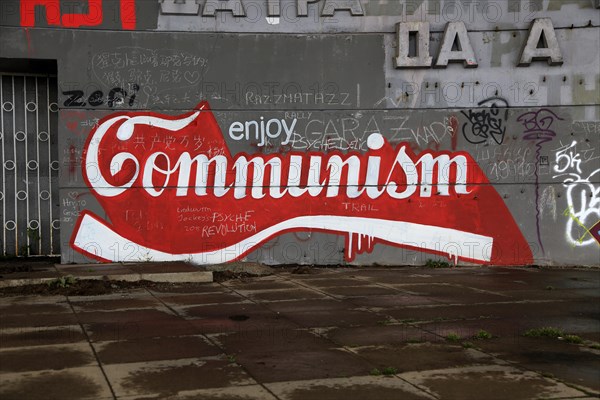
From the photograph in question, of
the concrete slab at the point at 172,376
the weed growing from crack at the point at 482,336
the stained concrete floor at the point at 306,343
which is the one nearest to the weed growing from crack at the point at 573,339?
the stained concrete floor at the point at 306,343

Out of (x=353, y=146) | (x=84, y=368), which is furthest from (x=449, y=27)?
(x=84, y=368)

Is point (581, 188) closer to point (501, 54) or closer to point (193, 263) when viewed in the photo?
point (501, 54)

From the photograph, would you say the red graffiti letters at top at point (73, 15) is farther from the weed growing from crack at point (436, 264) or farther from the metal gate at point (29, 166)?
the weed growing from crack at point (436, 264)

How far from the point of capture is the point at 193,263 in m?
12.8

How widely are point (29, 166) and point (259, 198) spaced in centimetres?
451

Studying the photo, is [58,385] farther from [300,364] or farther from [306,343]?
[306,343]

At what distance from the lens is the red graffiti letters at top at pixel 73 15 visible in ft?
40.1

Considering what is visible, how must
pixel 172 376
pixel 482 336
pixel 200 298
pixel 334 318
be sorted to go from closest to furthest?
pixel 172 376 → pixel 482 336 → pixel 334 318 → pixel 200 298

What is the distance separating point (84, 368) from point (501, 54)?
10171 millimetres

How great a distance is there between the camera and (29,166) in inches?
521

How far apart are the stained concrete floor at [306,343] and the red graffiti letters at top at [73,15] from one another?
5.16 metres

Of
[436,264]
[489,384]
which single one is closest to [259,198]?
[436,264]

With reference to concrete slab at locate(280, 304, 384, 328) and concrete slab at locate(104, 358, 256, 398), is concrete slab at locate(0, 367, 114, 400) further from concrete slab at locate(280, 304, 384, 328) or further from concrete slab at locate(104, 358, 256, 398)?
concrete slab at locate(280, 304, 384, 328)

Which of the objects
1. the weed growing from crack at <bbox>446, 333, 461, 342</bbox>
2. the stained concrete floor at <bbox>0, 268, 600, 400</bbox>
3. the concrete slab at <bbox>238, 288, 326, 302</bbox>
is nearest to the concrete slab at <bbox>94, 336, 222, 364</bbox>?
the stained concrete floor at <bbox>0, 268, 600, 400</bbox>
